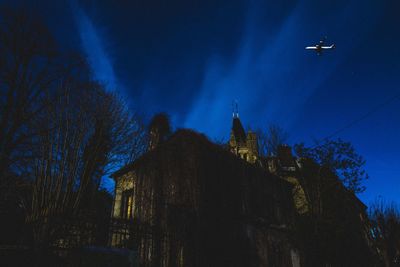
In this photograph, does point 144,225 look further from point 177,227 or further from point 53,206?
point 53,206

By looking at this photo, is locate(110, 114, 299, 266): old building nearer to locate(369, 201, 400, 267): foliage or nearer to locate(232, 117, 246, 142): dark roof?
locate(369, 201, 400, 267): foliage

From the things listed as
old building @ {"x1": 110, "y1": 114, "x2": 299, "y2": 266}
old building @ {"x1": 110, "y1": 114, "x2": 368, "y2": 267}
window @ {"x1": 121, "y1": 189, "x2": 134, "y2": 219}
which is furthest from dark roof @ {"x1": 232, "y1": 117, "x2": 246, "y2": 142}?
window @ {"x1": 121, "y1": 189, "x2": 134, "y2": 219}

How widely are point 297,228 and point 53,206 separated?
1392cm

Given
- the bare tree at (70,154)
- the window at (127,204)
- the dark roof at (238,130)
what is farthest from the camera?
the dark roof at (238,130)

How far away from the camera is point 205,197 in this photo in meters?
11.8

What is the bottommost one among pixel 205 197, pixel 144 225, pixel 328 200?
pixel 144 225

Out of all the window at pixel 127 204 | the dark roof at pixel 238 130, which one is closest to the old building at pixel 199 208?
the window at pixel 127 204

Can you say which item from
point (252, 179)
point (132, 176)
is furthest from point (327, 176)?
point (132, 176)

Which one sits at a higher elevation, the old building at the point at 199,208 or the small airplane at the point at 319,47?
the small airplane at the point at 319,47

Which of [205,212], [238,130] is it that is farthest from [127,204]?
[238,130]

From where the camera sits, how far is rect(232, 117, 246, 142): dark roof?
38.5 m

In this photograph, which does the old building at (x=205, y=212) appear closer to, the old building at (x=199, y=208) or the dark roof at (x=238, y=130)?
the old building at (x=199, y=208)

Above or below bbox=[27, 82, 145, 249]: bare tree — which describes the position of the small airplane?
above

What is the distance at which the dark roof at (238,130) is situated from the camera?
1517 inches
